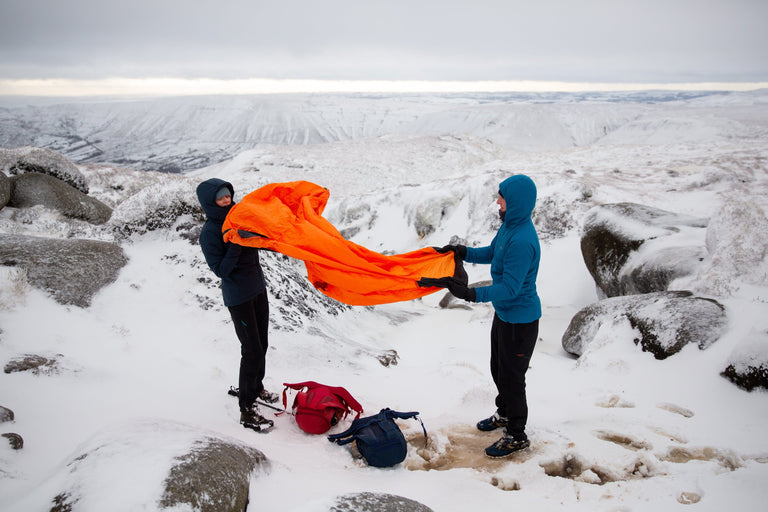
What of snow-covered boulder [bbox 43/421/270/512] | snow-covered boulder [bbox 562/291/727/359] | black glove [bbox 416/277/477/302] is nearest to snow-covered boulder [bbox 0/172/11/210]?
snow-covered boulder [bbox 43/421/270/512]

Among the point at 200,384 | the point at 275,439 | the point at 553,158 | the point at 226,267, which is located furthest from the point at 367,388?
the point at 553,158

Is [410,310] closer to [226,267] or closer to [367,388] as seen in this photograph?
[367,388]

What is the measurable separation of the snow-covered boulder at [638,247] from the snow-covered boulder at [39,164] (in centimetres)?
1913

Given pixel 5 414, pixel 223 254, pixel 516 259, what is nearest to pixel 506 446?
pixel 516 259

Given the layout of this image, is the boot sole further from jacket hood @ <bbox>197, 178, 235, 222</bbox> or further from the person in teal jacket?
jacket hood @ <bbox>197, 178, 235, 222</bbox>

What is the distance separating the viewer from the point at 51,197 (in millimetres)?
14523

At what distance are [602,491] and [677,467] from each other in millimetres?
903

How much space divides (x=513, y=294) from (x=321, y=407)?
265cm

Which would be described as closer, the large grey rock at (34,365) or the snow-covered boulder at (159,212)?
the large grey rock at (34,365)

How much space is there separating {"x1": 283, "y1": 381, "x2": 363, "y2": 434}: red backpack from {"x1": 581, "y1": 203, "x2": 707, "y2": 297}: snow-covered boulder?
7422 millimetres

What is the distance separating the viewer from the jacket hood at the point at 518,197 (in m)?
4.42

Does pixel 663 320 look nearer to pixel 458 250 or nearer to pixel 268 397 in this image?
pixel 458 250

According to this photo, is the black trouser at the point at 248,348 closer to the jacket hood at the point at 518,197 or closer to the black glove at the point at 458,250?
the black glove at the point at 458,250

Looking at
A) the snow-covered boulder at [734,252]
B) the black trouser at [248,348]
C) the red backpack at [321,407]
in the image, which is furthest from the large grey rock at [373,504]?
the snow-covered boulder at [734,252]
